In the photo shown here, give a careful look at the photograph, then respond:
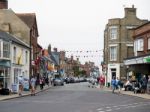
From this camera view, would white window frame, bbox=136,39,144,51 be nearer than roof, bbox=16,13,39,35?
Yes

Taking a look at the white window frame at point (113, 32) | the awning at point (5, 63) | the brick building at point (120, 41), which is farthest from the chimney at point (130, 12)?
the awning at point (5, 63)

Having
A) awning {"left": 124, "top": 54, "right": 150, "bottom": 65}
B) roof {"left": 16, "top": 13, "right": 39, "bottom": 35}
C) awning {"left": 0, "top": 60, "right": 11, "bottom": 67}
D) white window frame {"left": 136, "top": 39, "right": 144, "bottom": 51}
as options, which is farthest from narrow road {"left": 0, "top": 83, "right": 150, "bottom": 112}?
roof {"left": 16, "top": 13, "right": 39, "bottom": 35}

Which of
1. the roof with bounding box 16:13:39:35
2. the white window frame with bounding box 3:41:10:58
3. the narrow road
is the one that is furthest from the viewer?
the roof with bounding box 16:13:39:35

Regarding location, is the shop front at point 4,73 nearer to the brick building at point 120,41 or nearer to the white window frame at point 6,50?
the white window frame at point 6,50

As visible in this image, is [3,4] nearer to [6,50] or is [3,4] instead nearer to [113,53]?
[113,53]

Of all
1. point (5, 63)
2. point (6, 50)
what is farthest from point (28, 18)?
point (5, 63)

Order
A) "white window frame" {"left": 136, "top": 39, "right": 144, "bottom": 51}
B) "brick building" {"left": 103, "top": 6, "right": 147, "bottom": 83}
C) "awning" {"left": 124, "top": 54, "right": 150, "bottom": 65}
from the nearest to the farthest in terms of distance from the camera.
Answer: "awning" {"left": 124, "top": 54, "right": 150, "bottom": 65}
"white window frame" {"left": 136, "top": 39, "right": 144, "bottom": 51}
"brick building" {"left": 103, "top": 6, "right": 147, "bottom": 83}

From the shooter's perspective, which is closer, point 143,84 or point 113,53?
point 143,84

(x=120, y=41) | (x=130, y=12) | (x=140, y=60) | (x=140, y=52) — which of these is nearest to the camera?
(x=140, y=60)

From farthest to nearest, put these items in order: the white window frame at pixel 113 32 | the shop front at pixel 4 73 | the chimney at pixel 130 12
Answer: the chimney at pixel 130 12
the white window frame at pixel 113 32
the shop front at pixel 4 73

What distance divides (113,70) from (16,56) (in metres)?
24.6

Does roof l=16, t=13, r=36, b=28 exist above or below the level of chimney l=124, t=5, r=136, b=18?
below

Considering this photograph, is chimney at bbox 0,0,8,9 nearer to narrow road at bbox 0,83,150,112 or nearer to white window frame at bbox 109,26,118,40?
white window frame at bbox 109,26,118,40

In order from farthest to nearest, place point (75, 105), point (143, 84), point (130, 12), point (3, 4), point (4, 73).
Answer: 1. point (130, 12)
2. point (3, 4)
3. point (4, 73)
4. point (143, 84)
5. point (75, 105)
